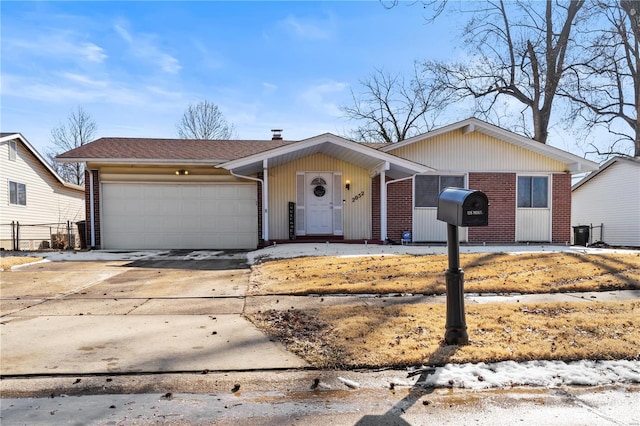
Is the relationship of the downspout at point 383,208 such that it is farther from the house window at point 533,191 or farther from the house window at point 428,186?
the house window at point 533,191

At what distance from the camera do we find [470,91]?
2558 cm

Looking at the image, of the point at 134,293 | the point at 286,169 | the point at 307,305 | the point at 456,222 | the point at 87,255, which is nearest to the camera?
the point at 456,222

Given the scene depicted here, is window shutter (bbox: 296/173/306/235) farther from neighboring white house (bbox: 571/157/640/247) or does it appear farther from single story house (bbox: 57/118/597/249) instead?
neighboring white house (bbox: 571/157/640/247)

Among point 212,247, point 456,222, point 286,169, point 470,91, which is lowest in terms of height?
point 212,247

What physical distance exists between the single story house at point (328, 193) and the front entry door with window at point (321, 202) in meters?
0.03

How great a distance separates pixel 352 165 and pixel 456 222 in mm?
10419

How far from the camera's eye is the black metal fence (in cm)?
1723

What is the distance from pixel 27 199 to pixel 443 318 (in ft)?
69.5

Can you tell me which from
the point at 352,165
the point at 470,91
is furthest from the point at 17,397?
the point at 470,91

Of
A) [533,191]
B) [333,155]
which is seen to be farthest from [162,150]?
[533,191]

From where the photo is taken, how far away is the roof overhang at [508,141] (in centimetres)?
1353

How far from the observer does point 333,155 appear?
1381 centimetres

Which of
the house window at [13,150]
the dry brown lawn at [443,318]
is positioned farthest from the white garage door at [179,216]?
the house window at [13,150]

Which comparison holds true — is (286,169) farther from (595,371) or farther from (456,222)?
(595,371)
